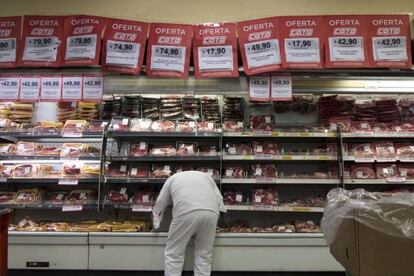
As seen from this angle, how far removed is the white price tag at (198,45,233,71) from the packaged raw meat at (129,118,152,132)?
114 cm

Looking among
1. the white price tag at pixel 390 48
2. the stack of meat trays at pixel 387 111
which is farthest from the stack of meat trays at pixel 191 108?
the stack of meat trays at pixel 387 111

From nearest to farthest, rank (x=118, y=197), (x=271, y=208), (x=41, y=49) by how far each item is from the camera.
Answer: (x=41, y=49) → (x=271, y=208) → (x=118, y=197)

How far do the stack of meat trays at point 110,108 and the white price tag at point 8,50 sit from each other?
1.34m

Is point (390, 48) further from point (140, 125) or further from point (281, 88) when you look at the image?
point (140, 125)

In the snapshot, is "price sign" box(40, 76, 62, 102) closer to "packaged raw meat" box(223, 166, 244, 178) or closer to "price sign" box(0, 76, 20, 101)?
"price sign" box(0, 76, 20, 101)

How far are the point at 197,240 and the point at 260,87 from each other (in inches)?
77.3

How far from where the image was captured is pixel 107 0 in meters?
5.62

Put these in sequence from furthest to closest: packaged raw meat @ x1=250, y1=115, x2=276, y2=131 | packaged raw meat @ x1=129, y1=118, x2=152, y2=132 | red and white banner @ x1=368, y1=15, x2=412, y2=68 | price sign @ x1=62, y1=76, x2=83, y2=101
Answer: packaged raw meat @ x1=250, y1=115, x2=276, y2=131 < packaged raw meat @ x1=129, y1=118, x2=152, y2=132 < price sign @ x1=62, y1=76, x2=83, y2=101 < red and white banner @ x1=368, y1=15, x2=412, y2=68

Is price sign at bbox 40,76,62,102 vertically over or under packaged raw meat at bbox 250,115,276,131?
over

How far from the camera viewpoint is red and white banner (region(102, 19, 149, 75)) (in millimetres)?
4996

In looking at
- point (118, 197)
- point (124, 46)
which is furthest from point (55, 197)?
point (124, 46)

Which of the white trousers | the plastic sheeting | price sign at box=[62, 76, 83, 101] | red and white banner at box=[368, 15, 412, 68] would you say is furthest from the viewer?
price sign at box=[62, 76, 83, 101]

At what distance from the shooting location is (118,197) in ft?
18.1

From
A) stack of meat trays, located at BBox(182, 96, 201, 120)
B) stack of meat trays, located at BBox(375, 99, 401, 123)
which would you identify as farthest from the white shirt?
stack of meat trays, located at BBox(375, 99, 401, 123)
